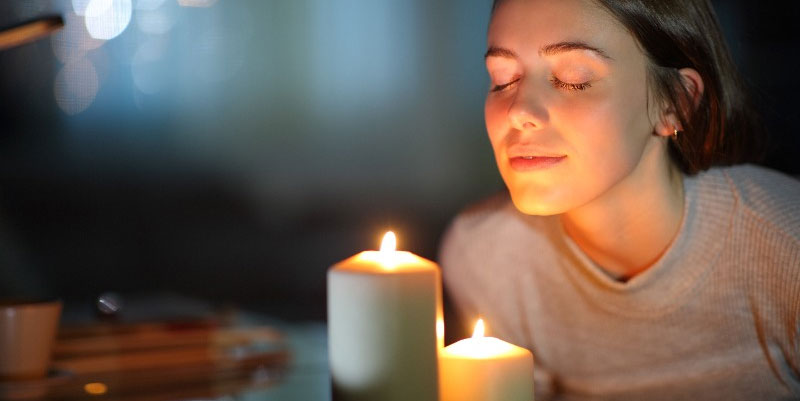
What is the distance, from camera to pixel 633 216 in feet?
3.69

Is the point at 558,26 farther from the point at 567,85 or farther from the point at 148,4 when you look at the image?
the point at 148,4

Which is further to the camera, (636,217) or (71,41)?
(71,41)

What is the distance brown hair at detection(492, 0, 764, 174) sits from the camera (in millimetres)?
1020

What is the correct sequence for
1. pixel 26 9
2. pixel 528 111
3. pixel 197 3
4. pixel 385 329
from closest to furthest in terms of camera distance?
1. pixel 385 329
2. pixel 528 111
3. pixel 26 9
4. pixel 197 3

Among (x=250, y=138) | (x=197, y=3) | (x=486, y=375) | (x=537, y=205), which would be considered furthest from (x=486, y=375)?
(x=197, y=3)

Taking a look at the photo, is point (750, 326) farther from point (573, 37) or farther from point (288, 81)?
point (288, 81)

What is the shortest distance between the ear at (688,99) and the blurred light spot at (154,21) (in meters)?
0.74

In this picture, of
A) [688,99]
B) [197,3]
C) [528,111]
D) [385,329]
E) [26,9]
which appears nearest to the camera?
[385,329]

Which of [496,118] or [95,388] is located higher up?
[496,118]

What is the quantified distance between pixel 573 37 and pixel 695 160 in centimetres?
29

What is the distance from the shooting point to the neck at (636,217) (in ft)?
3.64

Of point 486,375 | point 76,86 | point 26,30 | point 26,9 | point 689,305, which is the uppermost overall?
point 26,9

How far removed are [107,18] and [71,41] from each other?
0.07 metres

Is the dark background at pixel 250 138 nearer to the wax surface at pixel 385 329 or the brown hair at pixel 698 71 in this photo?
the brown hair at pixel 698 71
